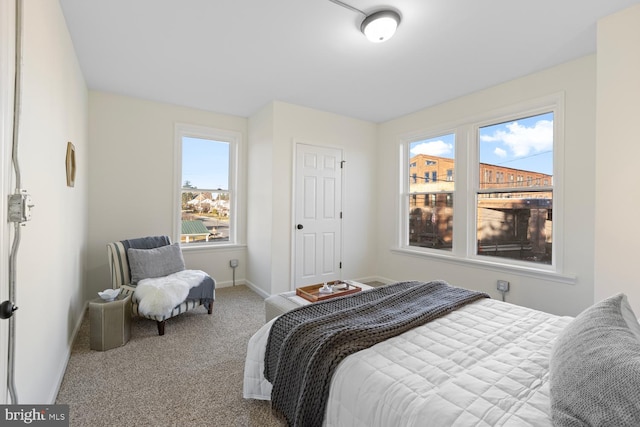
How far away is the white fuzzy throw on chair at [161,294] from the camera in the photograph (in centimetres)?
267

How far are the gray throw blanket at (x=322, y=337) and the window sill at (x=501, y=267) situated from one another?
4.89ft

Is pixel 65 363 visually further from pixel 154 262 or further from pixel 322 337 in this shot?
pixel 322 337

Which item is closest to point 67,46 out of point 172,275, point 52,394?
point 172,275

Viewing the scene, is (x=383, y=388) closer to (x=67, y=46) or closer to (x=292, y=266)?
(x=292, y=266)

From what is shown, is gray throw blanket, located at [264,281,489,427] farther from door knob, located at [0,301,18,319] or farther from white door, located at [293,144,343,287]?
white door, located at [293,144,343,287]

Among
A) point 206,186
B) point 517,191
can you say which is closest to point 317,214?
point 206,186

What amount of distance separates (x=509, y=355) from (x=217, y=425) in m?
1.53

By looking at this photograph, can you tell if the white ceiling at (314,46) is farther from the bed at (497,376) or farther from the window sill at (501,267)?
the bed at (497,376)

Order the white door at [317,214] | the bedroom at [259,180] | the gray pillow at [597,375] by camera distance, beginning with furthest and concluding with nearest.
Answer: the white door at [317,214] → the bedroom at [259,180] → the gray pillow at [597,375]

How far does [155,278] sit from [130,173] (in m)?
1.51

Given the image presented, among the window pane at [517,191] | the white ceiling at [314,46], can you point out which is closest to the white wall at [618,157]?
the white ceiling at [314,46]

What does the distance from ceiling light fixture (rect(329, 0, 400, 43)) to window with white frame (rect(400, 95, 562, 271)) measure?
182 centimetres

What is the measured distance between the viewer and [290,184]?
13.0 feet

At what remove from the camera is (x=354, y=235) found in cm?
461
